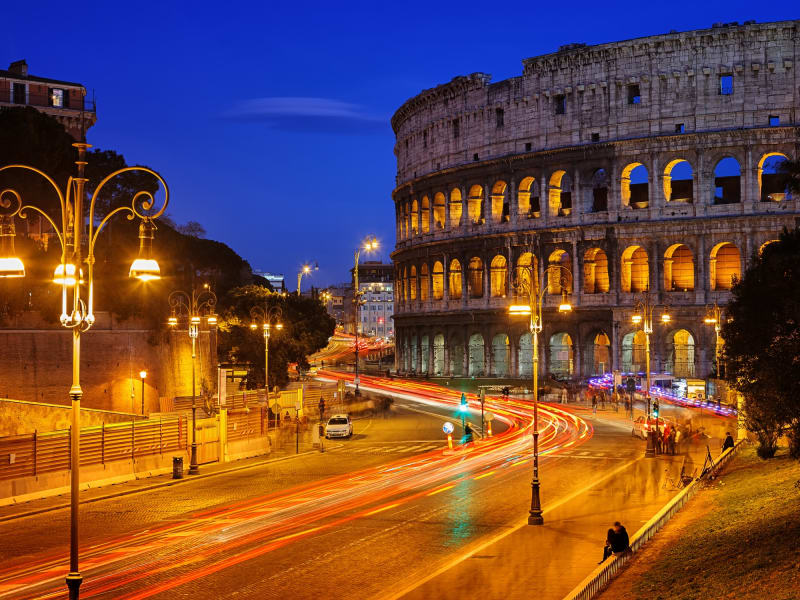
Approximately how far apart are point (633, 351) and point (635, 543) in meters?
48.9

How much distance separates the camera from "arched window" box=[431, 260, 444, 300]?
77750mm

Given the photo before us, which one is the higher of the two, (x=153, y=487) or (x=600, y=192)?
(x=600, y=192)

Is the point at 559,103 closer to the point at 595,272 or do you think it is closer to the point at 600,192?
the point at 600,192

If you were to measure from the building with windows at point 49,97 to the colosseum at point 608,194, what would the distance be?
26.8m

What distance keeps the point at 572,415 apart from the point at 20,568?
3508cm

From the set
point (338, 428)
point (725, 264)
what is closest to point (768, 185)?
point (725, 264)

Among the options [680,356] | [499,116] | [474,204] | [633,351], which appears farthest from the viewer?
[474,204]

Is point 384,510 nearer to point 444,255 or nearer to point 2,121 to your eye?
point 2,121

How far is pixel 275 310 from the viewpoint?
59875mm

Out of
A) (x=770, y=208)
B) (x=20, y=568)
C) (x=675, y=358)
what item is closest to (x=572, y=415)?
(x=675, y=358)

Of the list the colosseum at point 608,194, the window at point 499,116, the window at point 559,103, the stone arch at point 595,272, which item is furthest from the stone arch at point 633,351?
the window at point 499,116

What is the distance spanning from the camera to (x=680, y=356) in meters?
65.0

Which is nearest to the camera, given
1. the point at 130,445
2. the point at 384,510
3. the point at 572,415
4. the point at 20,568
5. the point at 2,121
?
the point at 20,568

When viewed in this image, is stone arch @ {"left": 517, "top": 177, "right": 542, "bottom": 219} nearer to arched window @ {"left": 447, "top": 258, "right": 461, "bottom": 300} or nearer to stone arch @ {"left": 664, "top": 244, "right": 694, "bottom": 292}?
arched window @ {"left": 447, "top": 258, "right": 461, "bottom": 300}
